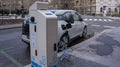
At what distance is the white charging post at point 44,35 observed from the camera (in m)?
3.48

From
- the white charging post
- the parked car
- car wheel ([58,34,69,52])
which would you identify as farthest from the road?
the white charging post

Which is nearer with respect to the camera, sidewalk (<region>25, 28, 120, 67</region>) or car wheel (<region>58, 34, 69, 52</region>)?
sidewalk (<region>25, 28, 120, 67</region>)

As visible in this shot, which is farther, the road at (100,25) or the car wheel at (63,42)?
the road at (100,25)

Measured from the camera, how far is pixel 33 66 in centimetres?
394

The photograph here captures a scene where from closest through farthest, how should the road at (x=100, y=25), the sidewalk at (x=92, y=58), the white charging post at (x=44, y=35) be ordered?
the white charging post at (x=44, y=35)
the sidewalk at (x=92, y=58)
the road at (x=100, y=25)

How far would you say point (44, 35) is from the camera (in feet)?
11.5

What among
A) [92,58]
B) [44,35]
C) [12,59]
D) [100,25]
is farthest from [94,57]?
[100,25]

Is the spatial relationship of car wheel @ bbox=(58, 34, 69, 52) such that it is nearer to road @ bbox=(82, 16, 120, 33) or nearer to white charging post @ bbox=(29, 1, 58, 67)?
white charging post @ bbox=(29, 1, 58, 67)

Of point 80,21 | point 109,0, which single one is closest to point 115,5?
point 109,0

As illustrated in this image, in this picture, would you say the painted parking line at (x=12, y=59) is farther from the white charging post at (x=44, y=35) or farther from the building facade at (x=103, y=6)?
the building facade at (x=103, y=6)

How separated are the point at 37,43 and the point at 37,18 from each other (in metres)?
0.52

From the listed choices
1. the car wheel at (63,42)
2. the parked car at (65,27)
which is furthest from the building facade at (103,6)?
the car wheel at (63,42)

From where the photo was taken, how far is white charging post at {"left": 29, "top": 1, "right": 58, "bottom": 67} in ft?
11.4

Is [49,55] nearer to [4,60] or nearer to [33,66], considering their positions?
[33,66]
